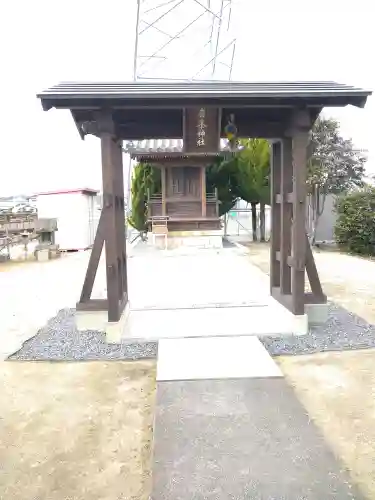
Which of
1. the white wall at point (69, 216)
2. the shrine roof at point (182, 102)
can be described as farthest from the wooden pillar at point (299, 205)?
the white wall at point (69, 216)

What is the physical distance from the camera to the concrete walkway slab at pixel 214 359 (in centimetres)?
352

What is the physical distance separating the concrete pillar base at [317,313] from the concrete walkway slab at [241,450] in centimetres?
210

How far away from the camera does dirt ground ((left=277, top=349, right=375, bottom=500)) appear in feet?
8.21

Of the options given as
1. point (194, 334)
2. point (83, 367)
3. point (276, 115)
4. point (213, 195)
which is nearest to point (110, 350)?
point (83, 367)

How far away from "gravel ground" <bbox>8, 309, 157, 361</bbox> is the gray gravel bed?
50.4 inches

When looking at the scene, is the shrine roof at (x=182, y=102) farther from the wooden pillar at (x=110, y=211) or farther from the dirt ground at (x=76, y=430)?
the dirt ground at (x=76, y=430)

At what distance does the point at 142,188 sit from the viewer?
1812 centimetres

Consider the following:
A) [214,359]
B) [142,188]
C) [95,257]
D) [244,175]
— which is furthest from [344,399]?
[142,188]

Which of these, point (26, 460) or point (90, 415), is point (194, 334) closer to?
point (90, 415)

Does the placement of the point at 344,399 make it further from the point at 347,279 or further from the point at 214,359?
the point at 347,279

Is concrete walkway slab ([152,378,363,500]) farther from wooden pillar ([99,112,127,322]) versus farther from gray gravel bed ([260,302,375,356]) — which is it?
wooden pillar ([99,112,127,322])

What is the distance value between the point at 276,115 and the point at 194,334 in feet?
8.73

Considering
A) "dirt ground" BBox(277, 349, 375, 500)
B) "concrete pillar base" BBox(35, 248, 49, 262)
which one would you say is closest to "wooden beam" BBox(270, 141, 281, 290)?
"dirt ground" BBox(277, 349, 375, 500)

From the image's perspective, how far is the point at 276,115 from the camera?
197 inches
